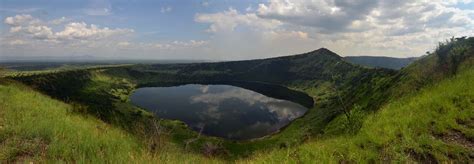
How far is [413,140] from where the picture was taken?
12148 millimetres

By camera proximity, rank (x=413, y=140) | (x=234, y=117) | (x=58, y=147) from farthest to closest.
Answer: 1. (x=234, y=117)
2. (x=413, y=140)
3. (x=58, y=147)

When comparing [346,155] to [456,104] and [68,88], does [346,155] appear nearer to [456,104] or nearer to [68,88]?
[456,104]

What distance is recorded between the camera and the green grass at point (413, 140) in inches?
413

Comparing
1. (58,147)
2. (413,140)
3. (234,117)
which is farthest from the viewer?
(234,117)

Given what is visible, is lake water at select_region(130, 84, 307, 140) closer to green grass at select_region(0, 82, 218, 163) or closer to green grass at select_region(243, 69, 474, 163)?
green grass at select_region(243, 69, 474, 163)

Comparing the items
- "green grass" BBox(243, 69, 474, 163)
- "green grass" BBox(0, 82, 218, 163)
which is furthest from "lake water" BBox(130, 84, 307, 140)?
"green grass" BBox(0, 82, 218, 163)

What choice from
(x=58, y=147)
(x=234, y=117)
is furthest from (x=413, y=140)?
(x=234, y=117)

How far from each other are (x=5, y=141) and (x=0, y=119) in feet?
12.0

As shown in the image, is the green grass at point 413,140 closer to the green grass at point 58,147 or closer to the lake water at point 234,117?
the green grass at point 58,147

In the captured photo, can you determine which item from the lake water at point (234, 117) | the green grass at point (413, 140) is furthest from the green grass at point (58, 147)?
the lake water at point (234, 117)

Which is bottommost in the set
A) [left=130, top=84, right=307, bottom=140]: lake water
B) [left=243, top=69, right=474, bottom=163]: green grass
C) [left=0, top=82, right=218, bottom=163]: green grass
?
[left=130, top=84, right=307, bottom=140]: lake water

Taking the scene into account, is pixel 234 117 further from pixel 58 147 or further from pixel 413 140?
pixel 58 147

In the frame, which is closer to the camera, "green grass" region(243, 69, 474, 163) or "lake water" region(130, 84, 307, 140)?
"green grass" region(243, 69, 474, 163)

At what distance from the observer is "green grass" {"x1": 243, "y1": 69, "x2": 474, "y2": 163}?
413 inches
